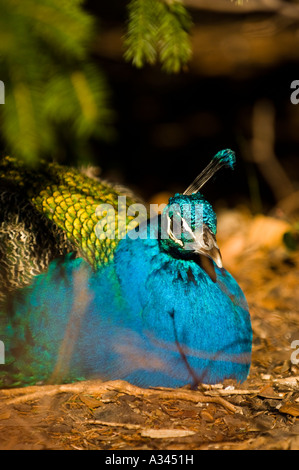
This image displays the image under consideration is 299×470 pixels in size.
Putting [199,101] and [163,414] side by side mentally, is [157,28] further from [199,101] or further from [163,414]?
[199,101]

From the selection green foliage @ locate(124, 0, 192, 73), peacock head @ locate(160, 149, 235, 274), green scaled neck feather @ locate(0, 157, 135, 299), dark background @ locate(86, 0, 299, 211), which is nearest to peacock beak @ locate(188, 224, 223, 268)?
peacock head @ locate(160, 149, 235, 274)

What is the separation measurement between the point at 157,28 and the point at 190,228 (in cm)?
85

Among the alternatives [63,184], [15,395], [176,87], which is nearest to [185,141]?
[176,87]

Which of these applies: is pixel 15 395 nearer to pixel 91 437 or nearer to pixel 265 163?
pixel 91 437

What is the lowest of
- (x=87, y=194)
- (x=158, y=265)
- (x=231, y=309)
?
(x=231, y=309)

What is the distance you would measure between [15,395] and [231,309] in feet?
3.40

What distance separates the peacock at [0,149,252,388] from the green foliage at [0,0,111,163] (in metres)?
0.61

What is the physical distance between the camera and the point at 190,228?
2.34m

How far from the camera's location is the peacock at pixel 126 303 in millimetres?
2355

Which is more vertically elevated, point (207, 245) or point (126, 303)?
point (207, 245)

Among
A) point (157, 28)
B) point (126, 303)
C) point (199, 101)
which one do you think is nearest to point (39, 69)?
point (157, 28)

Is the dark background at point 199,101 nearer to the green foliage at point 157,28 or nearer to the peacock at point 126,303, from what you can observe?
the peacock at point 126,303

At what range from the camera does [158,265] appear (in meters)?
2.48

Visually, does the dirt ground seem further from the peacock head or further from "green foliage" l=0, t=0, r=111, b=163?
"green foliage" l=0, t=0, r=111, b=163
